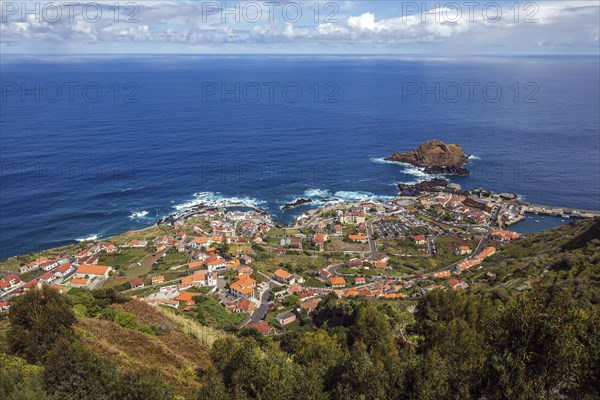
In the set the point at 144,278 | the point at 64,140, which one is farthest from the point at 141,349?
the point at 64,140

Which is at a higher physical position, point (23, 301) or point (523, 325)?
point (523, 325)

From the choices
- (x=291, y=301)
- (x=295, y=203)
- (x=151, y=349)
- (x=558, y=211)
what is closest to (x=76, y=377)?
(x=151, y=349)

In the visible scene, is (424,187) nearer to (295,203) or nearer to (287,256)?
(295,203)

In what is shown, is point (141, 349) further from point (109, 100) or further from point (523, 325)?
point (109, 100)

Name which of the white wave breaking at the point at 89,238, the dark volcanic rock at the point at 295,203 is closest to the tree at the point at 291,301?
the dark volcanic rock at the point at 295,203

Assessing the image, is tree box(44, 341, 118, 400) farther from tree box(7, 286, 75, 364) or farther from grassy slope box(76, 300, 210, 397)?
tree box(7, 286, 75, 364)

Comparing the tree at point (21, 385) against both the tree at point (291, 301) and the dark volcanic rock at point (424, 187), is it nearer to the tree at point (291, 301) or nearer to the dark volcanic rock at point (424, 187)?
the tree at point (291, 301)
